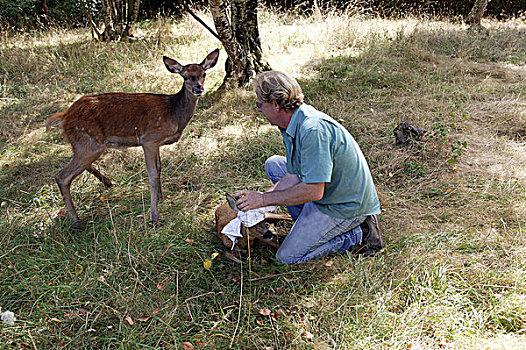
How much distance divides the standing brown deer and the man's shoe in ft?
6.53

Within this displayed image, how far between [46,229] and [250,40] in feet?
15.8

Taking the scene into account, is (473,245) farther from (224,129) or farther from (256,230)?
(224,129)

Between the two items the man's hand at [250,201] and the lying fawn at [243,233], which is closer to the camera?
the man's hand at [250,201]

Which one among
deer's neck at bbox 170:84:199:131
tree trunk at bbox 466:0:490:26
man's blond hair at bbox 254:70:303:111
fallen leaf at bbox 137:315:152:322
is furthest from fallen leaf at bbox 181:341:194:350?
tree trunk at bbox 466:0:490:26

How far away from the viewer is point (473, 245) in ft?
11.3

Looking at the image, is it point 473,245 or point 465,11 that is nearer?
point 473,245

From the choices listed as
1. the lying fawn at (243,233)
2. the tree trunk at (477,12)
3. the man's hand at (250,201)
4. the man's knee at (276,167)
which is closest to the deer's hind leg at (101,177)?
the lying fawn at (243,233)

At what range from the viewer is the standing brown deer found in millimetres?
4066

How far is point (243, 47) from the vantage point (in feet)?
23.6

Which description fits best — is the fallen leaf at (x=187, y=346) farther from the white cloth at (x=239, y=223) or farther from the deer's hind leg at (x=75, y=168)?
the deer's hind leg at (x=75, y=168)

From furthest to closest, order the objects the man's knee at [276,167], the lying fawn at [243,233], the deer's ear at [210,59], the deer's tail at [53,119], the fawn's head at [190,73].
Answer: the deer's ear at [210,59]
the fawn's head at [190,73]
the deer's tail at [53,119]
the man's knee at [276,167]
the lying fawn at [243,233]

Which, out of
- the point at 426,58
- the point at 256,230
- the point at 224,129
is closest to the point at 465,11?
the point at 426,58

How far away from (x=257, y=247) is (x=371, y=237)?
100 centimetres

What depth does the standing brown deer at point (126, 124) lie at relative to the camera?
4.07 m
